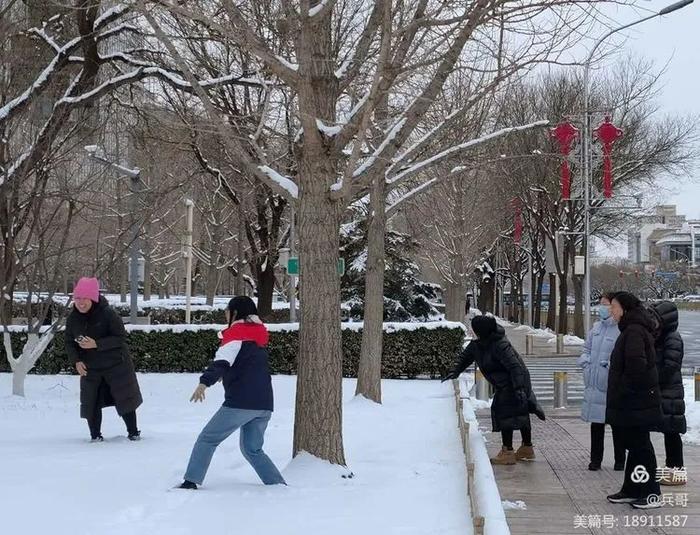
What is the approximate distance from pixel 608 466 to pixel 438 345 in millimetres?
10799

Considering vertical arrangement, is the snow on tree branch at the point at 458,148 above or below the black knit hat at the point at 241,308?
above

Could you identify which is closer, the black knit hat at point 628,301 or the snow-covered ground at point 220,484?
the snow-covered ground at point 220,484

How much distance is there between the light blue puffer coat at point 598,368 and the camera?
8.84 meters

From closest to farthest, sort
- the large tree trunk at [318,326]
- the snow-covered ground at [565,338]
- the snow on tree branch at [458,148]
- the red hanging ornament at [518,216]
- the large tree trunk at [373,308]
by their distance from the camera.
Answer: the large tree trunk at [318,326] < the snow on tree branch at [458,148] < the large tree trunk at [373,308] < the snow-covered ground at [565,338] < the red hanging ornament at [518,216]

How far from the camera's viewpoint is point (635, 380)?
23.9ft

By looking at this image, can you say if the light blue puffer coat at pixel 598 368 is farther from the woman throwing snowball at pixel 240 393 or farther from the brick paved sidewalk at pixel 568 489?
the woman throwing snowball at pixel 240 393

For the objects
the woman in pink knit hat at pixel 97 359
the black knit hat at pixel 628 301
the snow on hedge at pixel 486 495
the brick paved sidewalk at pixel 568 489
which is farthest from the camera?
the woman in pink knit hat at pixel 97 359

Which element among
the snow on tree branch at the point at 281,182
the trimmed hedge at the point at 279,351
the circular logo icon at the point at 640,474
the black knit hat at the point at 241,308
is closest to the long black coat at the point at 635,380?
the circular logo icon at the point at 640,474

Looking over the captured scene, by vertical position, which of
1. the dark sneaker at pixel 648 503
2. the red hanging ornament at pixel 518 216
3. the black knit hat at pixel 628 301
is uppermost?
the red hanging ornament at pixel 518 216

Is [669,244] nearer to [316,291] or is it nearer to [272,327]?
[272,327]

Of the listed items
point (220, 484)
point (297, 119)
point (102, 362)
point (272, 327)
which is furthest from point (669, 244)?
point (220, 484)

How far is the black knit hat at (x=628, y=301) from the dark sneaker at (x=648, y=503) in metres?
1.49

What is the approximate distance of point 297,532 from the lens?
594 centimetres

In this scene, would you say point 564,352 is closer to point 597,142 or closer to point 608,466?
point 597,142
